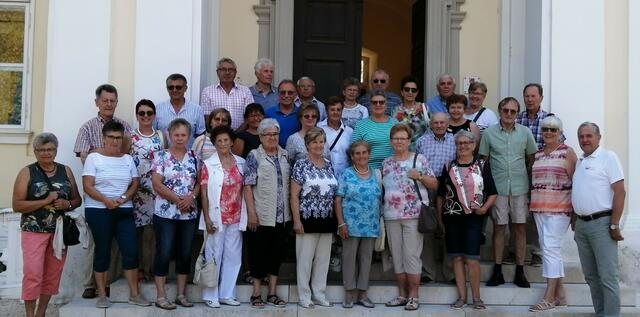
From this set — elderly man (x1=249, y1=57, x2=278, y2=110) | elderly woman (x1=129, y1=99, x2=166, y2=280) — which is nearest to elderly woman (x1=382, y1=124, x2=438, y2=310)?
elderly man (x1=249, y1=57, x2=278, y2=110)

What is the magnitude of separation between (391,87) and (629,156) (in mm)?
6348

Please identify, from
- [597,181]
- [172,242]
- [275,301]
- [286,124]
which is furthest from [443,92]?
[172,242]

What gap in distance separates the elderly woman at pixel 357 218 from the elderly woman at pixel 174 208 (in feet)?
4.32

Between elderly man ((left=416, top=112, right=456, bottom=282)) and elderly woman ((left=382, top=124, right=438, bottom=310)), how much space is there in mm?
249

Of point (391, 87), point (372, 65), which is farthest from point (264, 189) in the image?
point (372, 65)

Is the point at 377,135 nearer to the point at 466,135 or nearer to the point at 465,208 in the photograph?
the point at 466,135

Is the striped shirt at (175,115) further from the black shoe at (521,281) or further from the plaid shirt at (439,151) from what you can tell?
the black shoe at (521,281)

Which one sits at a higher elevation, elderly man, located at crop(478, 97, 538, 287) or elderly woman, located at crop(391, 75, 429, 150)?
elderly woman, located at crop(391, 75, 429, 150)

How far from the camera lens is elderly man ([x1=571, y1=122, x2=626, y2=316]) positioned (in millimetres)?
6086

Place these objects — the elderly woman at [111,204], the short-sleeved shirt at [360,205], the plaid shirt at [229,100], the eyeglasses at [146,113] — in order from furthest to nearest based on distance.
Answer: the plaid shirt at [229,100] → the eyeglasses at [146,113] → the short-sleeved shirt at [360,205] → the elderly woman at [111,204]

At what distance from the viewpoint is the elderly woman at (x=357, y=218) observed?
6406 millimetres

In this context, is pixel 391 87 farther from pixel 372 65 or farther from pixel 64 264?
pixel 64 264

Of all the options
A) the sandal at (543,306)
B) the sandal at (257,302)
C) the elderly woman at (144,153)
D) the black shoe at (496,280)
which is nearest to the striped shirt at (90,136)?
the elderly woman at (144,153)

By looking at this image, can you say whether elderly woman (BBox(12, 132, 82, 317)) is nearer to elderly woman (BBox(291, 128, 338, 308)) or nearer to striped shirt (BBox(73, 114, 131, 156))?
striped shirt (BBox(73, 114, 131, 156))
